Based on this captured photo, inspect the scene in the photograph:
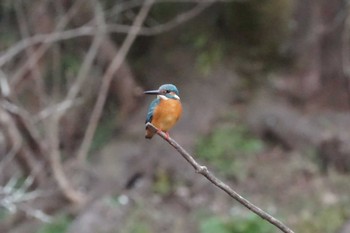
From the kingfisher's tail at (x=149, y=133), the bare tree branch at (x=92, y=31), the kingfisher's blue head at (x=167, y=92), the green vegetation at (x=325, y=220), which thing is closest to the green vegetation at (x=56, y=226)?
the bare tree branch at (x=92, y=31)

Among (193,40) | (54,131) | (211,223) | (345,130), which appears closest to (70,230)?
(54,131)

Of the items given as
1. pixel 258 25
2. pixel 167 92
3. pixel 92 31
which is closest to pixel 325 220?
pixel 258 25

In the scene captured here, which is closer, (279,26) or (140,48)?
(279,26)

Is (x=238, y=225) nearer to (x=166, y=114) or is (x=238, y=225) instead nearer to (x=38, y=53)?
(x=38, y=53)

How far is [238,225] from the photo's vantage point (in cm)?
528

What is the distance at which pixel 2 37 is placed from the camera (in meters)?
6.57

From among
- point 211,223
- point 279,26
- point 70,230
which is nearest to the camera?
point 211,223

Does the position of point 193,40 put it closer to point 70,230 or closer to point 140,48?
point 140,48

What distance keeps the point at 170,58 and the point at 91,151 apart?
42.6 inches

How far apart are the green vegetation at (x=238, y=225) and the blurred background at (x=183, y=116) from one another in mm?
204

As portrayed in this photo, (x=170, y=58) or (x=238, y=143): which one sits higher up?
(x=170, y=58)

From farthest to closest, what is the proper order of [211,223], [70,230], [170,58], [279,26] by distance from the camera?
[170,58] → [279,26] → [70,230] → [211,223]

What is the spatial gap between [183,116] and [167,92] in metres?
5.32

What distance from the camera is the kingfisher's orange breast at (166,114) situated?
3.87ft
